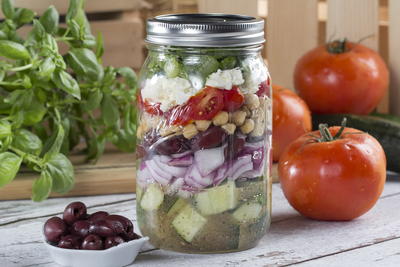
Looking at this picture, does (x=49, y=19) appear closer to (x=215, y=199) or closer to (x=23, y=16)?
(x=23, y=16)

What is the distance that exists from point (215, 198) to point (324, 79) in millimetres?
693

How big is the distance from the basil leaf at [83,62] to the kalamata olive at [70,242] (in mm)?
385

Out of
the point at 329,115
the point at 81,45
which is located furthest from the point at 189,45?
the point at 329,115

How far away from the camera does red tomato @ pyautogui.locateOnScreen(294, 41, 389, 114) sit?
67.1 inches

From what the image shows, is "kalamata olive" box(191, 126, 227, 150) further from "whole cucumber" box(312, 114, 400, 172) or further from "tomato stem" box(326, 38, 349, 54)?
"tomato stem" box(326, 38, 349, 54)

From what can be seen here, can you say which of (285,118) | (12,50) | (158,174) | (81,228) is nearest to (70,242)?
(81,228)

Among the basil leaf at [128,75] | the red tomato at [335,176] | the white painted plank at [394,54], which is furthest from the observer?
the white painted plank at [394,54]

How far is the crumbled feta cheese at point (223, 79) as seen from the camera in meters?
1.05

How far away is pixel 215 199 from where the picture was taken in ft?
3.56

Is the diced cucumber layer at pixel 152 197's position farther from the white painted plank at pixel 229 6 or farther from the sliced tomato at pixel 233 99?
the white painted plank at pixel 229 6

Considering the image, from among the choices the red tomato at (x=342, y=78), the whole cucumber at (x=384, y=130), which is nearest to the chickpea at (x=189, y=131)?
the whole cucumber at (x=384, y=130)

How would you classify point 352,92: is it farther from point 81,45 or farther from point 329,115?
point 81,45

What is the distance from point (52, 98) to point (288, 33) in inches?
23.4

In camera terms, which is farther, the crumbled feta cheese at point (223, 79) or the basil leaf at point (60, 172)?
the basil leaf at point (60, 172)
